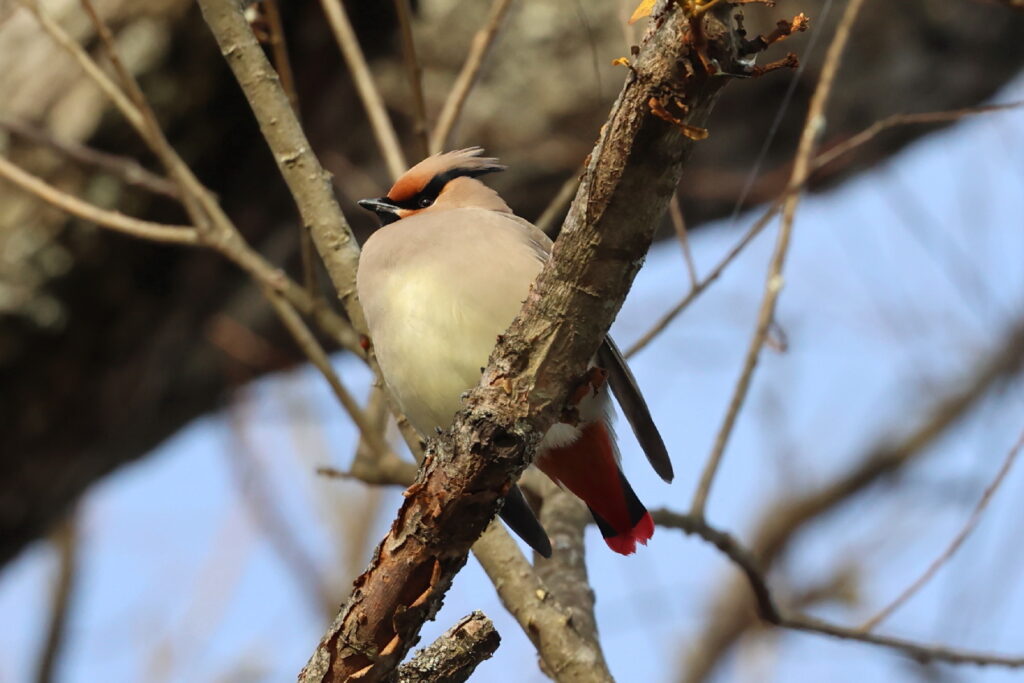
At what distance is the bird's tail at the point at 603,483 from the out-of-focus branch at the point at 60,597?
264 cm

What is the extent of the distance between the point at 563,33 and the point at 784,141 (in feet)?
3.53

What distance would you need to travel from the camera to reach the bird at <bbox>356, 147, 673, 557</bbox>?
305 centimetres

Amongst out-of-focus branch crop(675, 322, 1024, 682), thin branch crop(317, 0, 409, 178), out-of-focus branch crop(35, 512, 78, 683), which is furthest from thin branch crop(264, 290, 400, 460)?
out-of-focus branch crop(675, 322, 1024, 682)

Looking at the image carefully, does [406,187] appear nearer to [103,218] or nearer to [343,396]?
[343,396]

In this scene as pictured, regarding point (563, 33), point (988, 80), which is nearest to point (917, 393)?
point (988, 80)

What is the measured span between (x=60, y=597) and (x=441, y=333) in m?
3.59

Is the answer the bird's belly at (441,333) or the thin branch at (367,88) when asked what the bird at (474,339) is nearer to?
the bird's belly at (441,333)

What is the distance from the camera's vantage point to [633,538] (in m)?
3.45

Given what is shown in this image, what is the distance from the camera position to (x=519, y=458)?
224 centimetres

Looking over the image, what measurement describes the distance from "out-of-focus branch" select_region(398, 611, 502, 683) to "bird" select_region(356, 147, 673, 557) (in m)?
0.55

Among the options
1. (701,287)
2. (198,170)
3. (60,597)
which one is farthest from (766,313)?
(60,597)

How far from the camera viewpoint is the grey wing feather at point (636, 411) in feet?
9.91

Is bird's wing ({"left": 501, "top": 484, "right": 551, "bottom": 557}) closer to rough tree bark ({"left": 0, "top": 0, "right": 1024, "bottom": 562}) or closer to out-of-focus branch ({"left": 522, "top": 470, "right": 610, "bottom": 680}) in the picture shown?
out-of-focus branch ({"left": 522, "top": 470, "right": 610, "bottom": 680})

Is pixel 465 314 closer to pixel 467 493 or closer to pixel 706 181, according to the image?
pixel 467 493
